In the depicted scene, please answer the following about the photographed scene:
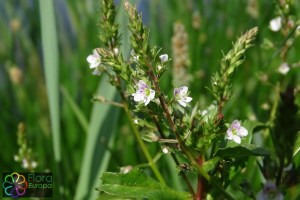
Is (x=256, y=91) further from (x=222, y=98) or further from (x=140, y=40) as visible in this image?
(x=140, y=40)

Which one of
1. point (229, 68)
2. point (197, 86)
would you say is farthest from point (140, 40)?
point (197, 86)

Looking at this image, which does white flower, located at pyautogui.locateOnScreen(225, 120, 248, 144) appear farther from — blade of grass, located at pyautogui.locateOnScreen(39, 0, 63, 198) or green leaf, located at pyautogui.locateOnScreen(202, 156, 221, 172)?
blade of grass, located at pyautogui.locateOnScreen(39, 0, 63, 198)

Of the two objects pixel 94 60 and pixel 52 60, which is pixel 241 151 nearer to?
pixel 94 60

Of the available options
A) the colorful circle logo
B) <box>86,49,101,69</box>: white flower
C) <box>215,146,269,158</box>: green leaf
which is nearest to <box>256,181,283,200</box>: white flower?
<box>215,146,269,158</box>: green leaf

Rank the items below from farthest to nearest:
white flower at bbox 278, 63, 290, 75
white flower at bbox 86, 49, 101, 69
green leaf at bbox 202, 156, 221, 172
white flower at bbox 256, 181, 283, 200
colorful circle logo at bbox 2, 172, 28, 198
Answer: white flower at bbox 278, 63, 290, 75 → colorful circle logo at bbox 2, 172, 28, 198 → white flower at bbox 86, 49, 101, 69 → green leaf at bbox 202, 156, 221, 172 → white flower at bbox 256, 181, 283, 200

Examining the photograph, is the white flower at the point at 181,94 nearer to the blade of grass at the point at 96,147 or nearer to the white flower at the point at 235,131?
the white flower at the point at 235,131

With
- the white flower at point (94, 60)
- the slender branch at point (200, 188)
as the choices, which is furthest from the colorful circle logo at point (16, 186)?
the slender branch at point (200, 188)

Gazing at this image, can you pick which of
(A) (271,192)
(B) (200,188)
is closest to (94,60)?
(B) (200,188)
